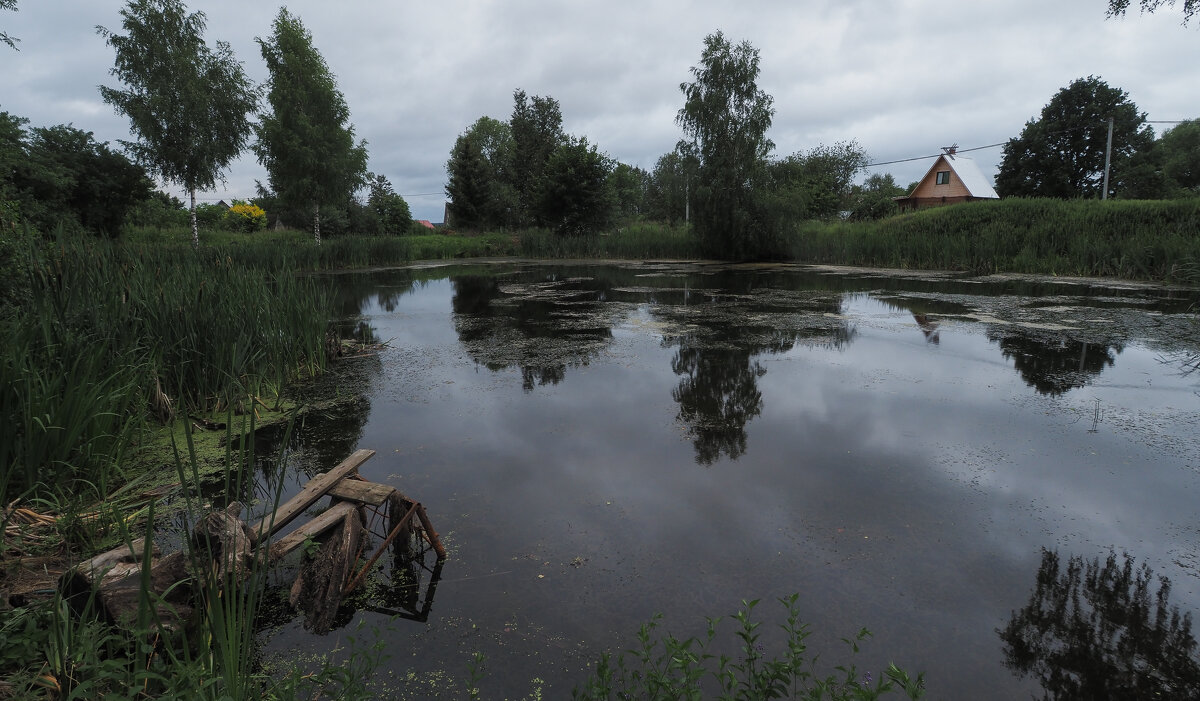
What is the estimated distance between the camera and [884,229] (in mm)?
19953

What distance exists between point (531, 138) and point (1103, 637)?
123 feet

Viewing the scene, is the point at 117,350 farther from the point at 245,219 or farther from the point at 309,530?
the point at 245,219

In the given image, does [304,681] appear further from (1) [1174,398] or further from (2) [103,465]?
(1) [1174,398]

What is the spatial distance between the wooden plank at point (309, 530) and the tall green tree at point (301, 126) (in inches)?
780

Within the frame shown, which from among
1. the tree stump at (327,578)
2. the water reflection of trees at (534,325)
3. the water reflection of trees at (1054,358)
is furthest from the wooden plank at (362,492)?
the water reflection of trees at (1054,358)

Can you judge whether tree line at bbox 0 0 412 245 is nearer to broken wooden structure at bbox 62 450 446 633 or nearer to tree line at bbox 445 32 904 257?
tree line at bbox 445 32 904 257

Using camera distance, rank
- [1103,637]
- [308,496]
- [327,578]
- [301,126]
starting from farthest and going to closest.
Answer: [301,126] → [308,496] → [327,578] → [1103,637]

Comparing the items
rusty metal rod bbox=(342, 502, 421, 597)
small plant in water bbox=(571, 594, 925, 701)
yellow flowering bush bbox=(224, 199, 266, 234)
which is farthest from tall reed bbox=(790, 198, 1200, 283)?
yellow flowering bush bbox=(224, 199, 266, 234)

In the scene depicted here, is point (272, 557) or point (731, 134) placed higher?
point (731, 134)

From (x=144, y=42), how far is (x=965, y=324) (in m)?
20.6

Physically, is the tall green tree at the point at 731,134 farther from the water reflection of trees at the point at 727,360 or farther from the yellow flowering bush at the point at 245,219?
the yellow flowering bush at the point at 245,219

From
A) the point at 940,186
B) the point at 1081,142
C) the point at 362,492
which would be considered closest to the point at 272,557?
the point at 362,492

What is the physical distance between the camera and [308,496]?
8.52 feet

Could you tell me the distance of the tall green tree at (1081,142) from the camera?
33250 millimetres
